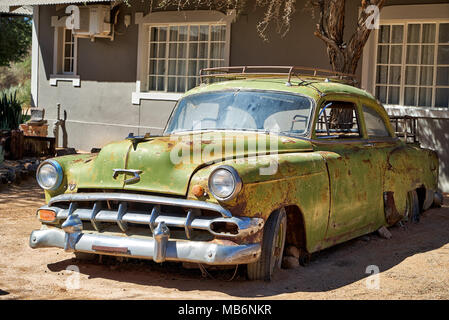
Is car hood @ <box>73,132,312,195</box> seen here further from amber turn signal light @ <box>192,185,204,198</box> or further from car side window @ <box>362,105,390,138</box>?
car side window @ <box>362,105,390,138</box>

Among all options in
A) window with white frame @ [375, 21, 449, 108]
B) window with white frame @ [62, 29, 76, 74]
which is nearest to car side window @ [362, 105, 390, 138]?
window with white frame @ [375, 21, 449, 108]

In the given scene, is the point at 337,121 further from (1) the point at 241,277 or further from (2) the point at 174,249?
(2) the point at 174,249

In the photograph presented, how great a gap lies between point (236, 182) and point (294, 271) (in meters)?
1.15

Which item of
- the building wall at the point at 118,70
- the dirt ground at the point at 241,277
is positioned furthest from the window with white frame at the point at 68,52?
the dirt ground at the point at 241,277

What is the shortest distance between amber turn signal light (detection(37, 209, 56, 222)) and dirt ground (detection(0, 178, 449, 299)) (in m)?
0.42

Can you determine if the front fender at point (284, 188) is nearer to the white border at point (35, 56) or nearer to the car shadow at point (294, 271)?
the car shadow at point (294, 271)

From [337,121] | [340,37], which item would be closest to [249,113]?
[337,121]

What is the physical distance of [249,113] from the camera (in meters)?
5.96

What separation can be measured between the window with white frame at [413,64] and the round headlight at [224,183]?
7142 millimetres

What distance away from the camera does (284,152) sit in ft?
18.0

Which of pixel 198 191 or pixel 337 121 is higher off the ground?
pixel 337 121

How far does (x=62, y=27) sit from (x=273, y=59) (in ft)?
20.7

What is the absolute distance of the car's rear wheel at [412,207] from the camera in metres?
7.62

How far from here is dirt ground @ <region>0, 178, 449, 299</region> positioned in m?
4.79
